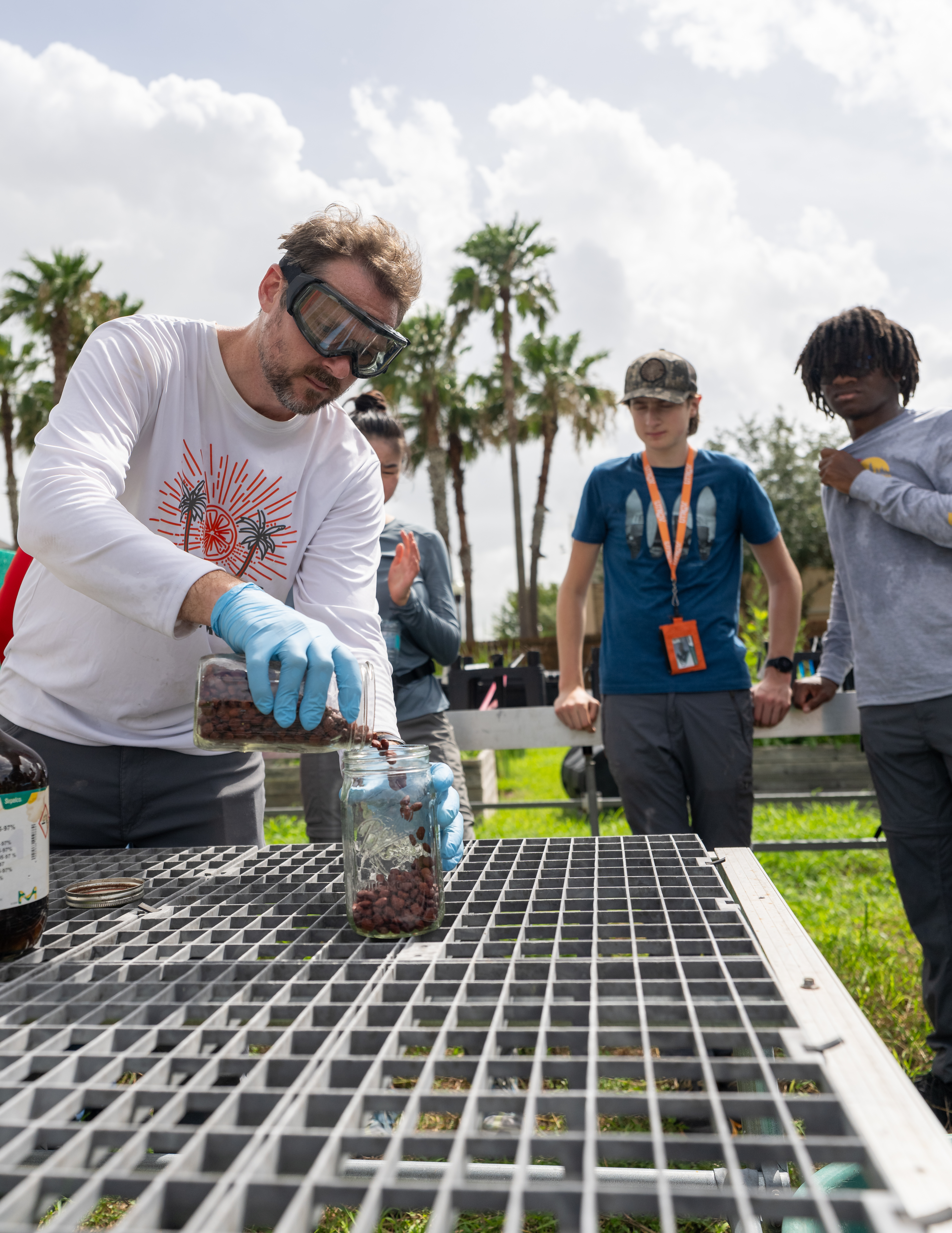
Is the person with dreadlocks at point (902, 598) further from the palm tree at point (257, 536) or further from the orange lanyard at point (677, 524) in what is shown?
the palm tree at point (257, 536)

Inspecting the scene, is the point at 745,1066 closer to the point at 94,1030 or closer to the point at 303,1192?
the point at 303,1192

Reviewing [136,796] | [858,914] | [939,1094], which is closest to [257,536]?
[136,796]

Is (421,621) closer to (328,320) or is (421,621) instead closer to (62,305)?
(328,320)

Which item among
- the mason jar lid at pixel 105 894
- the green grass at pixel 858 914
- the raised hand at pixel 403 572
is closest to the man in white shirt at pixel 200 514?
the mason jar lid at pixel 105 894

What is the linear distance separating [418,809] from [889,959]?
9.43 ft

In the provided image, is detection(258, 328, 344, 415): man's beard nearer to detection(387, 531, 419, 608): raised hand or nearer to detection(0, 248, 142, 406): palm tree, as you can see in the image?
detection(387, 531, 419, 608): raised hand

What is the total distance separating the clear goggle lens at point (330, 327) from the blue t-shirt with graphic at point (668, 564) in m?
1.40

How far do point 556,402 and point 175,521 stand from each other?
19.5 metres

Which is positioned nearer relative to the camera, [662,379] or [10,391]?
[662,379]

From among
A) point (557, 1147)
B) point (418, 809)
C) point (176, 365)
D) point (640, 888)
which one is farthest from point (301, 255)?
point (557, 1147)

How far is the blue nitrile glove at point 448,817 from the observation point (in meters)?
1.32

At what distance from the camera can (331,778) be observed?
315cm

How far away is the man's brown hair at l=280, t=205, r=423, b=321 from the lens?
5.95ft

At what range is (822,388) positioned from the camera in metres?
2.90
